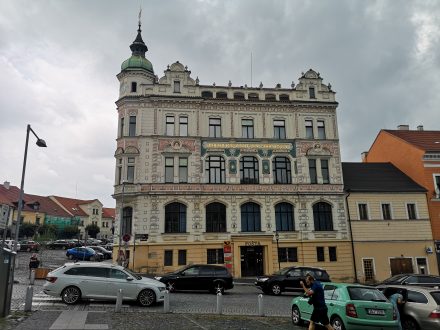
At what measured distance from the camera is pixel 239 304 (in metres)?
18.7

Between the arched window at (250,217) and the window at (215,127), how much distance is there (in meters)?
7.14

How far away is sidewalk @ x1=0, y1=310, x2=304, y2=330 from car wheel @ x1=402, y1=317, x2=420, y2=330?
11.7 ft

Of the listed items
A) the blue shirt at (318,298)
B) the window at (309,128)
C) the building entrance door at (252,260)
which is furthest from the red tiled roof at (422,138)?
the blue shirt at (318,298)

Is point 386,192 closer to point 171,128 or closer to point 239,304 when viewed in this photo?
point 171,128

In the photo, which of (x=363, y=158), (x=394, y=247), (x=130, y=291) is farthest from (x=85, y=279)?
(x=363, y=158)

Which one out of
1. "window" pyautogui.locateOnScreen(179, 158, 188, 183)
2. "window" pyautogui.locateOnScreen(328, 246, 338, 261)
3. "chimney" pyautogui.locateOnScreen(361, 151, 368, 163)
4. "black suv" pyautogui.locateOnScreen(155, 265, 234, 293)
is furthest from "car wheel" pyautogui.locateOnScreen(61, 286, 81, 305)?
"chimney" pyautogui.locateOnScreen(361, 151, 368, 163)

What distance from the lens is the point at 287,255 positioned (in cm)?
3425

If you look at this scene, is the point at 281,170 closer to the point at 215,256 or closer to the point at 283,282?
the point at 215,256

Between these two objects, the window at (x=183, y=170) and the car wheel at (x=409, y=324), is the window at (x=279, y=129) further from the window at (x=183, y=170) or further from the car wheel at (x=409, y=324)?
the car wheel at (x=409, y=324)

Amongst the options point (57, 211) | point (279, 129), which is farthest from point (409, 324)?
point (57, 211)

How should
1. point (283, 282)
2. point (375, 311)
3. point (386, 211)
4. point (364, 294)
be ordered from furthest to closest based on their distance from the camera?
point (386, 211)
point (283, 282)
point (364, 294)
point (375, 311)

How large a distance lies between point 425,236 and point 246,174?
57.2ft

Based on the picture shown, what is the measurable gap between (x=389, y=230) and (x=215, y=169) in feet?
55.4

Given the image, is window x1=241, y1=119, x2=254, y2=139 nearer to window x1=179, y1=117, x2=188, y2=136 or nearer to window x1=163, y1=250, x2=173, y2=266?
window x1=179, y1=117, x2=188, y2=136
